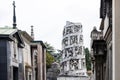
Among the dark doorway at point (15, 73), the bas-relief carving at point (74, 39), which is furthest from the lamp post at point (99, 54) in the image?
the bas-relief carving at point (74, 39)

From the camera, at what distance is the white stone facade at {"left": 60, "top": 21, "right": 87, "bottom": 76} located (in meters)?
52.8

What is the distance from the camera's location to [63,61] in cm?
5419

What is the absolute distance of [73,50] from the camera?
2106 inches

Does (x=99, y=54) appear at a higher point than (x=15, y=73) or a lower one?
higher

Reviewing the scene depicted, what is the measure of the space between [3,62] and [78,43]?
2540 cm

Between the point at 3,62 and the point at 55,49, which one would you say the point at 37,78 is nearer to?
the point at 3,62
